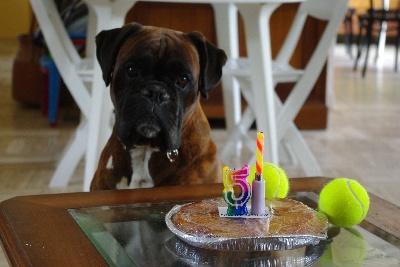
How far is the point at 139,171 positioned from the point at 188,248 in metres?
0.61

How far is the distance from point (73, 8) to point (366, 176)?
1.67 m

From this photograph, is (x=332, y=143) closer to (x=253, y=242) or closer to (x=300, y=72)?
(x=300, y=72)

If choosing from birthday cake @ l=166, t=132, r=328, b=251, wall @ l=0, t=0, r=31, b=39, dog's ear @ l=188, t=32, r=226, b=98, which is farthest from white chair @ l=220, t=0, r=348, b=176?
wall @ l=0, t=0, r=31, b=39

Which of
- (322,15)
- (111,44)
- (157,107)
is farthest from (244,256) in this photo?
(322,15)

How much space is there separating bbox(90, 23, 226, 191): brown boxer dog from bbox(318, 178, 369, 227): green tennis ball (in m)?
0.48

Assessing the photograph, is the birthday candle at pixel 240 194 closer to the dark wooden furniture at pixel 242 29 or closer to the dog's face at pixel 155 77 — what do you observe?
the dog's face at pixel 155 77

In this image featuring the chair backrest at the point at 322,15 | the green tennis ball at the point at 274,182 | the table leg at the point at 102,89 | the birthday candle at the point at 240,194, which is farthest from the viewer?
the chair backrest at the point at 322,15

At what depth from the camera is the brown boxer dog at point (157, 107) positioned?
154 centimetres

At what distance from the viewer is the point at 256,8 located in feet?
7.13

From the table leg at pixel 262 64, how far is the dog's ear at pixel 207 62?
594 mm

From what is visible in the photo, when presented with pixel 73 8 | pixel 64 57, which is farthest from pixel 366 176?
pixel 73 8

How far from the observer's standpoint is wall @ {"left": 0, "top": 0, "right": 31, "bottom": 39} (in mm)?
8367

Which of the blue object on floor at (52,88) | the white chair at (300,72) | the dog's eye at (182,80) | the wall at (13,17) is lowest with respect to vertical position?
the wall at (13,17)

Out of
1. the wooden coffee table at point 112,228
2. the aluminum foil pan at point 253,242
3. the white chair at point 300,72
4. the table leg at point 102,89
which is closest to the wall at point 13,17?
the white chair at point 300,72
